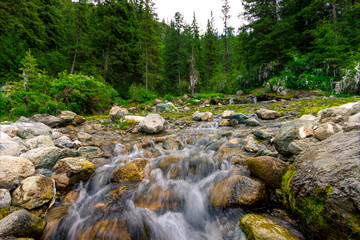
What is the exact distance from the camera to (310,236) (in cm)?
164

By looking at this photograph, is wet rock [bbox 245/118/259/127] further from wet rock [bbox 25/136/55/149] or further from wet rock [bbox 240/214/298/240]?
wet rock [bbox 25/136/55/149]

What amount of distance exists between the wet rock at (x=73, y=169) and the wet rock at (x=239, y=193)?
9.02ft

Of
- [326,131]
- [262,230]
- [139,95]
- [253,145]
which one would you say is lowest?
[262,230]

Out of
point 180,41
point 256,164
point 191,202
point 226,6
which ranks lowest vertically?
point 191,202

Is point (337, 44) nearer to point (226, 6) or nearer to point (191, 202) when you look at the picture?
point (191, 202)

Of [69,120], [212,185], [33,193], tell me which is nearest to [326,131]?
[212,185]

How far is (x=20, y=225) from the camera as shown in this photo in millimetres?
1833

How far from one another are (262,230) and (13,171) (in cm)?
386

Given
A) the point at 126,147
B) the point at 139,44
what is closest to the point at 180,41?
the point at 139,44

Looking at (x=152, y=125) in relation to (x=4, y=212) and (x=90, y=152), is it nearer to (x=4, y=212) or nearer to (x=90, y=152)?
(x=90, y=152)

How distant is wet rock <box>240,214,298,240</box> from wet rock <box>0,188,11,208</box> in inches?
135

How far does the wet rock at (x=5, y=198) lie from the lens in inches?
86.4

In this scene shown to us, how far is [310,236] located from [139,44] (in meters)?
22.1

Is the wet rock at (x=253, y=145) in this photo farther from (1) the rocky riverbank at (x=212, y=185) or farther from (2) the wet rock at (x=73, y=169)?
(2) the wet rock at (x=73, y=169)
